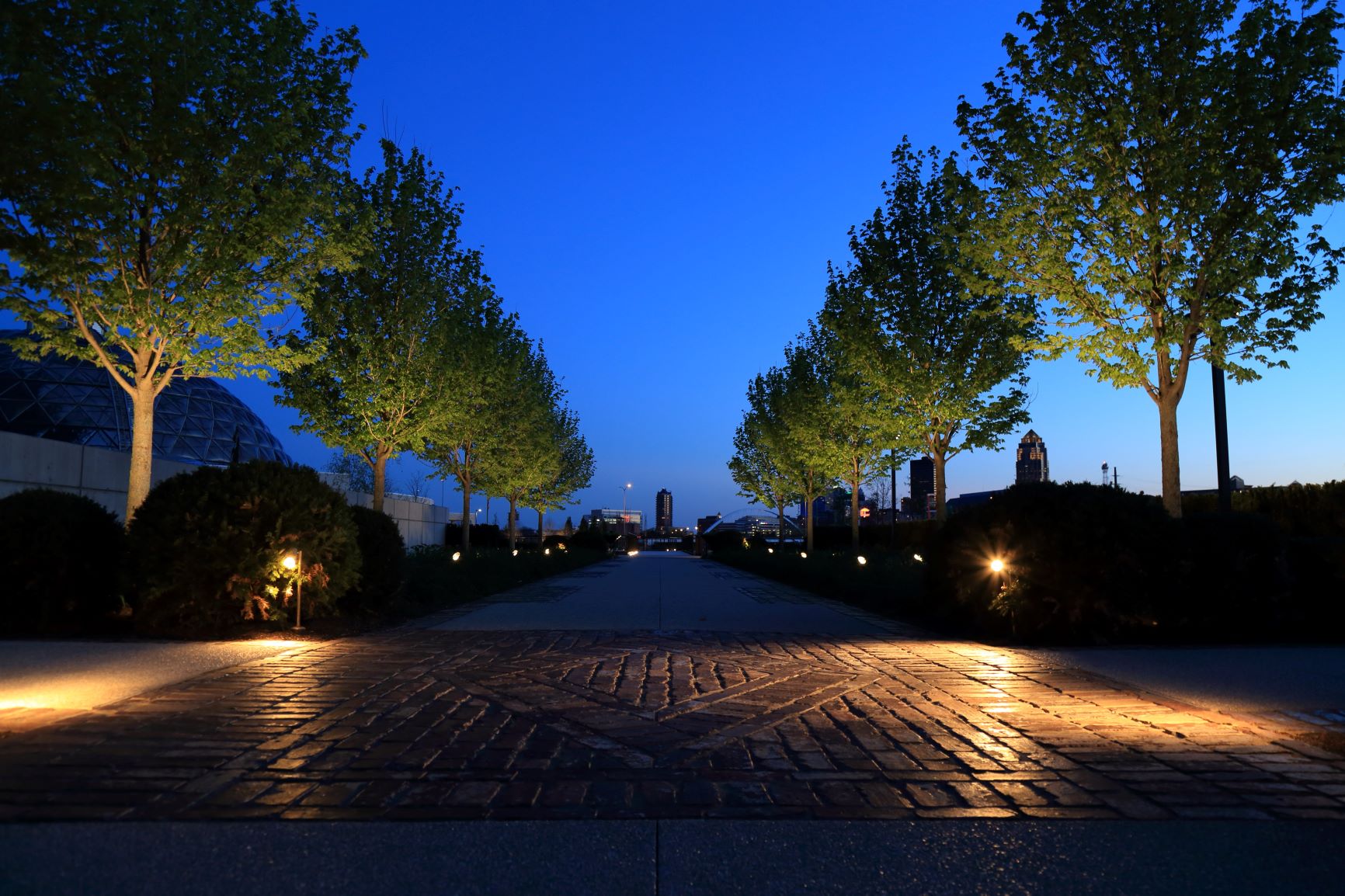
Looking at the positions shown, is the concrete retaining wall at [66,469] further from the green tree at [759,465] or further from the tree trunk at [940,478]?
the green tree at [759,465]

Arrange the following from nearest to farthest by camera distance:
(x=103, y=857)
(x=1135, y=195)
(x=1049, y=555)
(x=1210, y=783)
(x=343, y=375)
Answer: (x=103, y=857)
(x=1210, y=783)
(x=1049, y=555)
(x=1135, y=195)
(x=343, y=375)

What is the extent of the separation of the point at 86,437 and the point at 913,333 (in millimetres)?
36540

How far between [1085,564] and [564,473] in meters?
38.7

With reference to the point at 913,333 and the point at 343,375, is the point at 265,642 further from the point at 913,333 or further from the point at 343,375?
the point at 913,333

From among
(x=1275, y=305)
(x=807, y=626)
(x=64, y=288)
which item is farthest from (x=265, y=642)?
(x=1275, y=305)

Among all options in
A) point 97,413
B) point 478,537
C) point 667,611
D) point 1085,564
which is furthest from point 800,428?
point 97,413

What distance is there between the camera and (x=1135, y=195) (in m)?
13.2

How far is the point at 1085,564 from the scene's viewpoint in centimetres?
1025

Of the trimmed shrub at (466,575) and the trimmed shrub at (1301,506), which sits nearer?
the trimmed shrub at (466,575)

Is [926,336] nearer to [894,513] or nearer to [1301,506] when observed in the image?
[1301,506]

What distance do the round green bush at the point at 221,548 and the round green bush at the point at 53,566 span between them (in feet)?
1.76

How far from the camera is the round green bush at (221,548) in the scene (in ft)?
34.6

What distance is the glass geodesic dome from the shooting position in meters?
A: 39.2

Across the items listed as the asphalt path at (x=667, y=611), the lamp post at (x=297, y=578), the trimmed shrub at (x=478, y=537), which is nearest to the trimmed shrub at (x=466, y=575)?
the asphalt path at (x=667, y=611)
